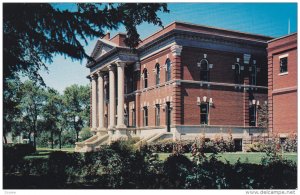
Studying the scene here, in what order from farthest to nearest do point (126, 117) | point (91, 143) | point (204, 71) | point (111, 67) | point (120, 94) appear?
point (126, 117)
point (111, 67)
point (120, 94)
point (91, 143)
point (204, 71)

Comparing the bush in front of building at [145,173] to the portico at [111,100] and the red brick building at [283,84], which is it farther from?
the portico at [111,100]

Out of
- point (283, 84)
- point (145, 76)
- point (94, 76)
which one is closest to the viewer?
point (283, 84)

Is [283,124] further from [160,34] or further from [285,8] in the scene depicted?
[285,8]

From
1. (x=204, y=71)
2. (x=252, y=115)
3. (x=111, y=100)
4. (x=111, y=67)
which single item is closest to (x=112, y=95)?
(x=111, y=100)

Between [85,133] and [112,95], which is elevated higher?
[112,95]

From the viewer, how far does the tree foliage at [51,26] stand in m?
12.0

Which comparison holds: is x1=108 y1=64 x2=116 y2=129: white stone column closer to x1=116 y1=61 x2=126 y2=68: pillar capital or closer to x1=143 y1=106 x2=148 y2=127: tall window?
x1=116 y1=61 x2=126 y2=68: pillar capital

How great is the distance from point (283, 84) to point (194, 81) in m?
6.09

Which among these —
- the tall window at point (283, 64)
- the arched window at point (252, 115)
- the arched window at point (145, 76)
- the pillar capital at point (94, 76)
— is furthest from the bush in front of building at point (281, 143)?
the pillar capital at point (94, 76)

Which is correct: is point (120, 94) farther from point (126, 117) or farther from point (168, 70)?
point (168, 70)

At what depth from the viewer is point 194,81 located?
27922 mm

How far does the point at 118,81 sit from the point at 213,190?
2248 cm

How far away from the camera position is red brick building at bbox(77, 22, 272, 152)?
2730cm

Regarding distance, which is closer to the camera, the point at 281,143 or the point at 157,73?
the point at 281,143
